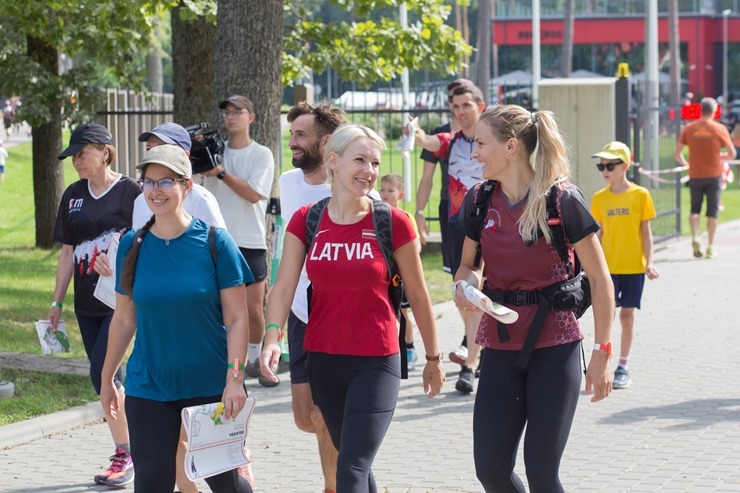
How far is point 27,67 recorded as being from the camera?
1619cm

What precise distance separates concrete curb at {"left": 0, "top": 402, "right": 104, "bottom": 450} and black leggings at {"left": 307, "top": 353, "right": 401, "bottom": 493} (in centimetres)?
307

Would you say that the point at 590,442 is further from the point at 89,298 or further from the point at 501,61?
the point at 501,61

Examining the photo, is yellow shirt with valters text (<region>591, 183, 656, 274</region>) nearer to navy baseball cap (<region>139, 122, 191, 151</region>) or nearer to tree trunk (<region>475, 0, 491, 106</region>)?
navy baseball cap (<region>139, 122, 191, 151</region>)

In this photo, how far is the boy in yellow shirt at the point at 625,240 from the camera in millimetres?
8773

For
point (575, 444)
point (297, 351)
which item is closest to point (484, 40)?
point (575, 444)

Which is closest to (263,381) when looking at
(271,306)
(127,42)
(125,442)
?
(125,442)

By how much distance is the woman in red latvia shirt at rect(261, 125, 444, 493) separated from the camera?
15.8 ft

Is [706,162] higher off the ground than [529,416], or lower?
higher

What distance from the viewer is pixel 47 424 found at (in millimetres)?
7695

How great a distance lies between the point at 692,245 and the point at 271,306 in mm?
13079

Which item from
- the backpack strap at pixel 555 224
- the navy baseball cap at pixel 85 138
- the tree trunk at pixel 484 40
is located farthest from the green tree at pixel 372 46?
the tree trunk at pixel 484 40

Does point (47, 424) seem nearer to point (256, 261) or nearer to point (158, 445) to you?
point (256, 261)

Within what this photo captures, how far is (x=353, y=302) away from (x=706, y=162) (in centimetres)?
1309

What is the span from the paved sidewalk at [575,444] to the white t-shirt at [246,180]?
1.10 m
